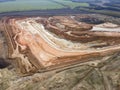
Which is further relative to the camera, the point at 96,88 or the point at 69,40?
the point at 69,40

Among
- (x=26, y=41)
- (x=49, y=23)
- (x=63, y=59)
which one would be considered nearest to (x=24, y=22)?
(x=49, y=23)

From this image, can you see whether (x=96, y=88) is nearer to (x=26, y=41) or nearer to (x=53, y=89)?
(x=53, y=89)

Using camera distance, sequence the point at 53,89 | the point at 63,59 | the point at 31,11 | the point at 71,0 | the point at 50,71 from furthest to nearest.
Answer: the point at 71,0 < the point at 31,11 < the point at 63,59 < the point at 50,71 < the point at 53,89

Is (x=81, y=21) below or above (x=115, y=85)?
above

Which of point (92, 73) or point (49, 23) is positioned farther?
point (49, 23)

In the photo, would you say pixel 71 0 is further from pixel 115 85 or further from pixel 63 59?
pixel 115 85

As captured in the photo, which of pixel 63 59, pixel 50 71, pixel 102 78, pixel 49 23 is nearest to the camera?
pixel 102 78

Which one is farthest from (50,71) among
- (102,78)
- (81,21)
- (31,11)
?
(31,11)
